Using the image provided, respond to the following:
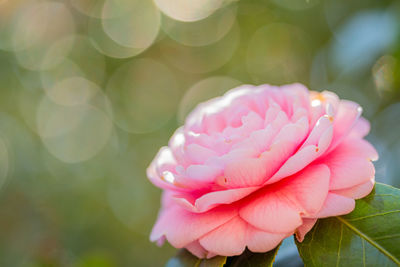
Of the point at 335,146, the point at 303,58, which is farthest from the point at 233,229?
the point at 303,58

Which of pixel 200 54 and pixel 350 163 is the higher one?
pixel 350 163

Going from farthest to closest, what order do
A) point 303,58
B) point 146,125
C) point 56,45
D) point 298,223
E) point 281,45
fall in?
point 146,125
point 56,45
point 281,45
point 303,58
point 298,223

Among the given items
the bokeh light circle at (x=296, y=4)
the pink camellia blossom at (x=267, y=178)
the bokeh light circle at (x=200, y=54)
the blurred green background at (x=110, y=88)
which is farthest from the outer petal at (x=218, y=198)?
the bokeh light circle at (x=200, y=54)

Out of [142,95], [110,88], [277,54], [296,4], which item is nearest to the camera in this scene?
[296,4]

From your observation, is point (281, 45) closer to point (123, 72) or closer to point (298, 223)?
point (123, 72)

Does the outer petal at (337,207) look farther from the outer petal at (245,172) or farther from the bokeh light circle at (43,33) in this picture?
the bokeh light circle at (43,33)

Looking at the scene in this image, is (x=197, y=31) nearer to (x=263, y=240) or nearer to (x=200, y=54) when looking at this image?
(x=200, y=54)

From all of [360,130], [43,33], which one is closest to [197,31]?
[43,33]
